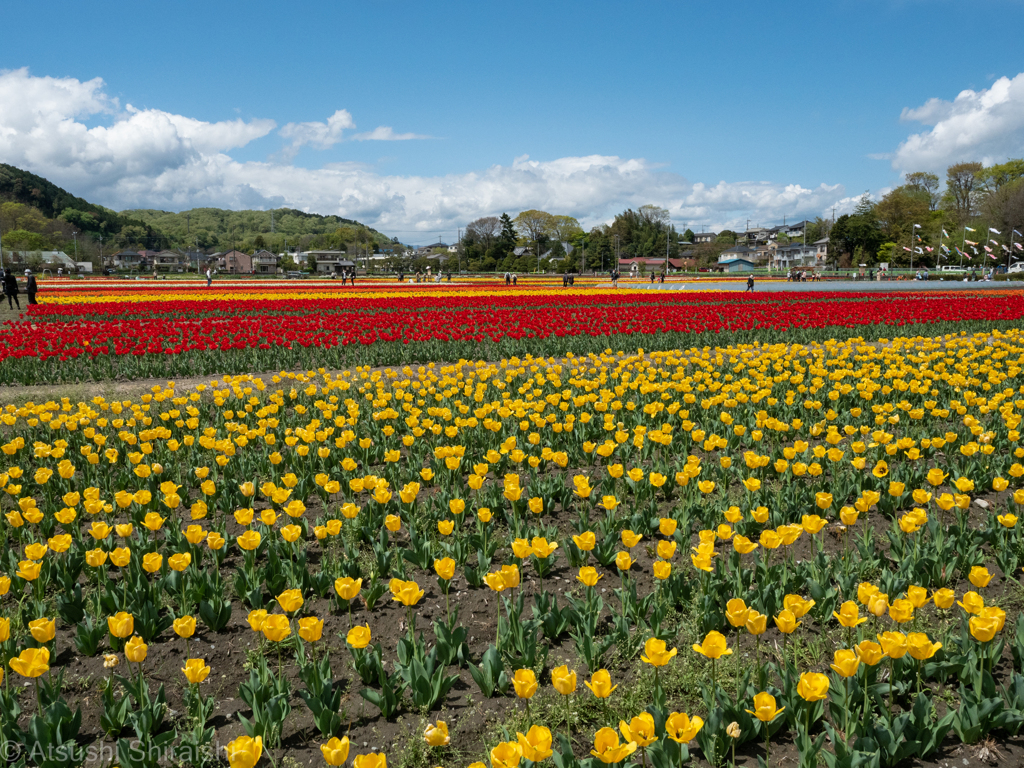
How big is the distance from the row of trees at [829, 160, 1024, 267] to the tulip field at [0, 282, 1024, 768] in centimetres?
7939

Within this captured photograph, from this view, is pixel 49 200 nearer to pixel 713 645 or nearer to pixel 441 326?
pixel 441 326

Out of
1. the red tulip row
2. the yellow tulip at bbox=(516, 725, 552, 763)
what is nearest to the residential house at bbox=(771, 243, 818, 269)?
the red tulip row

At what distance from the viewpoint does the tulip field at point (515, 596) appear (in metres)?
2.65

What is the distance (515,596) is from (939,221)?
107m

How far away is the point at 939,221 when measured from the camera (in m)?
89.6

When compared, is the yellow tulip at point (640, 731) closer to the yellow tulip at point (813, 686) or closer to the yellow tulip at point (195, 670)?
the yellow tulip at point (813, 686)

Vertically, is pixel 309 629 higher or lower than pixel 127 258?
lower

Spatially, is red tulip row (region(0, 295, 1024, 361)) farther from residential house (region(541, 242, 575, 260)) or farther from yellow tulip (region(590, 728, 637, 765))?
residential house (region(541, 242, 575, 260))

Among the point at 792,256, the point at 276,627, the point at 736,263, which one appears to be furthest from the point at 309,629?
the point at 792,256

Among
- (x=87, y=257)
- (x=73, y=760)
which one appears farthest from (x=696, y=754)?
(x=87, y=257)

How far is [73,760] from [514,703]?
1837mm

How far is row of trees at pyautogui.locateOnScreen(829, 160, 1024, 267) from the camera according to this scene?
3022 inches

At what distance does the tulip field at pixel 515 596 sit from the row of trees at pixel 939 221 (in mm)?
79387

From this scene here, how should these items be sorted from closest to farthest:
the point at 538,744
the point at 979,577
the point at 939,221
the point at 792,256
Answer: the point at 538,744 → the point at 979,577 → the point at 939,221 → the point at 792,256
